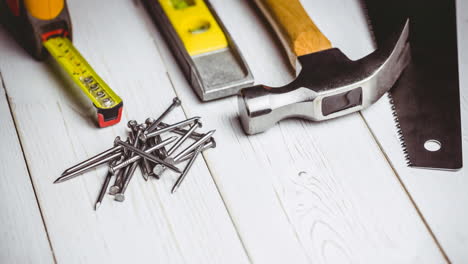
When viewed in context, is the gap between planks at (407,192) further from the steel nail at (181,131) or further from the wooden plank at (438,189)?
the steel nail at (181,131)

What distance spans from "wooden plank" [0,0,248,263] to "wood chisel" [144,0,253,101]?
0.08 metres

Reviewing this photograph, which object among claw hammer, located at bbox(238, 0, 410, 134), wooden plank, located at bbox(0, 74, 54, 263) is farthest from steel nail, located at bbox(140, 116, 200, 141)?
wooden plank, located at bbox(0, 74, 54, 263)

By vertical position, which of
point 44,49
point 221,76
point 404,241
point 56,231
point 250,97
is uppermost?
point 44,49

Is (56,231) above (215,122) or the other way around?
the other way around

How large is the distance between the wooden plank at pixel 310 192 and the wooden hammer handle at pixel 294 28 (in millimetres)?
94

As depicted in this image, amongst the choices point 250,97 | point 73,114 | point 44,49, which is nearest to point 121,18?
point 44,49

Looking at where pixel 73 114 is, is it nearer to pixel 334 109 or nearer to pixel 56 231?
pixel 56 231

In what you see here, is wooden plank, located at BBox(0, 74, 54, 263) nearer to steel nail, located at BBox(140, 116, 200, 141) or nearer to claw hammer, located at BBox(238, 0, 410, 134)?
steel nail, located at BBox(140, 116, 200, 141)

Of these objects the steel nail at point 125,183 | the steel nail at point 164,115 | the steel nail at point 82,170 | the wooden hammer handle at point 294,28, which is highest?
the wooden hammer handle at point 294,28

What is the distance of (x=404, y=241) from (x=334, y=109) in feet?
1.11

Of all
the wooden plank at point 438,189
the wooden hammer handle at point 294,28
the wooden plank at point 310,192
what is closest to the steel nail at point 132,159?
the wooden plank at point 310,192

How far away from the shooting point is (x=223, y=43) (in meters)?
1.54

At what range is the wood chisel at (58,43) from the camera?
1.38 metres

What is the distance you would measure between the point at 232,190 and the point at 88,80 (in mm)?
422
